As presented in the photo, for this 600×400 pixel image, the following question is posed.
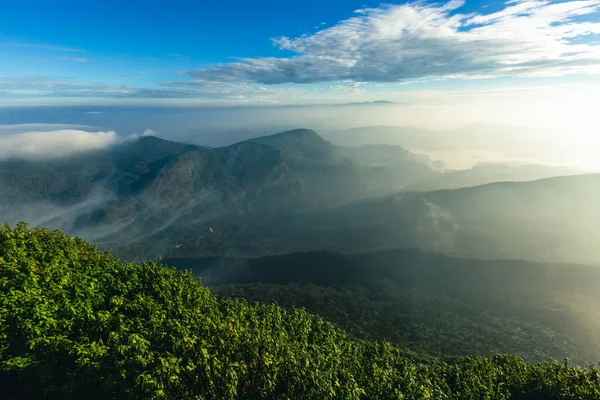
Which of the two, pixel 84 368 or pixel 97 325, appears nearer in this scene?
pixel 84 368

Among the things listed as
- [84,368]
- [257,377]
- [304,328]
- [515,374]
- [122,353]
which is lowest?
[515,374]

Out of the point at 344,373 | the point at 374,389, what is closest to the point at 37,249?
the point at 344,373

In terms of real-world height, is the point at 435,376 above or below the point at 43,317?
below

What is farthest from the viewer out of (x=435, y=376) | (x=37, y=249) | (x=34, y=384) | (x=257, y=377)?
(x=37, y=249)

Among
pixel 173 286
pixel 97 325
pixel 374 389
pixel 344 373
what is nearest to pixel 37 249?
pixel 173 286

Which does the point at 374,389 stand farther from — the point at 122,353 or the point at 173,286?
the point at 173,286

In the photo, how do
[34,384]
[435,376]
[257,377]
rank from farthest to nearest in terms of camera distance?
[435,376], [257,377], [34,384]
